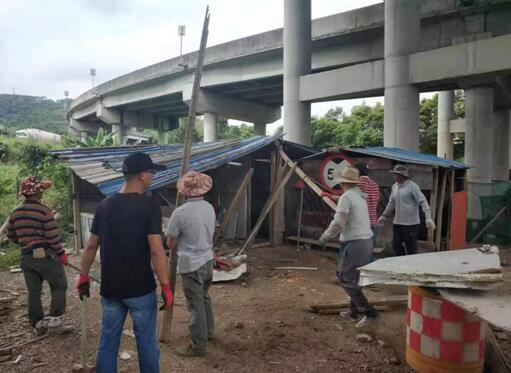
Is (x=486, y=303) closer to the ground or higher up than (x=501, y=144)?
closer to the ground

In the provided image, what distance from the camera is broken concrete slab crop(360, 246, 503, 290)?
265 centimetres

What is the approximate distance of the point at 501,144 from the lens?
1956 centimetres

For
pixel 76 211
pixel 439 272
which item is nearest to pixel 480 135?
pixel 76 211

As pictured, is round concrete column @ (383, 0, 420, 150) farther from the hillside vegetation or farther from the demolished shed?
the hillside vegetation

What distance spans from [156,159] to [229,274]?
2.90 meters

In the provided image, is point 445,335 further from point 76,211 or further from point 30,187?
point 76,211

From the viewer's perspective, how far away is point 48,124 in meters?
60.4

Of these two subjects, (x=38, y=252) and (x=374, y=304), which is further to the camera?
(x=374, y=304)

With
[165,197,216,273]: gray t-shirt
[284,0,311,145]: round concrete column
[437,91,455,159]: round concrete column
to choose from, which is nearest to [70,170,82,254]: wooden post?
[165,197,216,273]: gray t-shirt

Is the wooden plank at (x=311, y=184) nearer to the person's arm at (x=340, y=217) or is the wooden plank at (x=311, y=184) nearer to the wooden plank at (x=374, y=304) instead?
the wooden plank at (x=374, y=304)

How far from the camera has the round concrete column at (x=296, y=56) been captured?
14789 mm

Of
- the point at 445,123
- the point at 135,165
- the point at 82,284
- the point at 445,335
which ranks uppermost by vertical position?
the point at 445,123

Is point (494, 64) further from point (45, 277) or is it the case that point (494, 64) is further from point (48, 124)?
point (48, 124)

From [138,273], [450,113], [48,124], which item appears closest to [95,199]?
[138,273]
